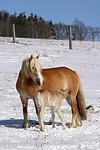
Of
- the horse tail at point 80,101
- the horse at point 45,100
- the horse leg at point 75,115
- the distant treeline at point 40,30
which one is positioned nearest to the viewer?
the horse at point 45,100

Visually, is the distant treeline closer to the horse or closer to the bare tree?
the bare tree

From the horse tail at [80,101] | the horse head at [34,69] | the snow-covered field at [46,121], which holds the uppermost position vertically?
the horse head at [34,69]

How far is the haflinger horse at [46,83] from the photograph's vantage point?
7.74m

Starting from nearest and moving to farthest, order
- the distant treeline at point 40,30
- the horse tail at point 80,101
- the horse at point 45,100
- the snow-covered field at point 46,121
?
1. the snow-covered field at point 46,121
2. the horse at point 45,100
3. the horse tail at point 80,101
4. the distant treeline at point 40,30

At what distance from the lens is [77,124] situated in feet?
27.1

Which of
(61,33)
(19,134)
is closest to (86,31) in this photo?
(61,33)

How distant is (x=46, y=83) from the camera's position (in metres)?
8.09

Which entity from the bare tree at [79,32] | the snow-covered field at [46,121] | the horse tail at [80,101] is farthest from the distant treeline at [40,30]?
the horse tail at [80,101]

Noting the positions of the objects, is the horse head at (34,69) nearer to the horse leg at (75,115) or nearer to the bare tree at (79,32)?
the horse leg at (75,115)

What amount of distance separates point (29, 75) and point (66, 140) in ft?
5.24

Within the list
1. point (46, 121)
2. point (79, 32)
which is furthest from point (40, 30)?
point (46, 121)

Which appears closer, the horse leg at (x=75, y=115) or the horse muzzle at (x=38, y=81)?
the horse muzzle at (x=38, y=81)

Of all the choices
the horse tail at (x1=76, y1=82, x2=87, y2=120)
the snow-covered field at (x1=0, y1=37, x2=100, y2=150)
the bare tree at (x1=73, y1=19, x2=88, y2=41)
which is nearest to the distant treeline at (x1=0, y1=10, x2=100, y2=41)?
the bare tree at (x1=73, y1=19, x2=88, y2=41)

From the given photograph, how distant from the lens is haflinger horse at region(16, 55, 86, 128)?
25.4ft
